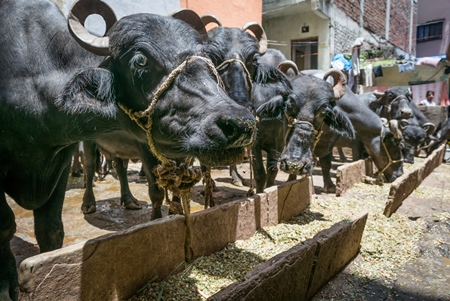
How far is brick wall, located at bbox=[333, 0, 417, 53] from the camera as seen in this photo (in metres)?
14.7

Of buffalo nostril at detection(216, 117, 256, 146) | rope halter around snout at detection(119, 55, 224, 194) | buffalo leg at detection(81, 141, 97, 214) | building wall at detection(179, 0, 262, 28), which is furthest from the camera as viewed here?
building wall at detection(179, 0, 262, 28)

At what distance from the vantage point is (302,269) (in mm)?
2215

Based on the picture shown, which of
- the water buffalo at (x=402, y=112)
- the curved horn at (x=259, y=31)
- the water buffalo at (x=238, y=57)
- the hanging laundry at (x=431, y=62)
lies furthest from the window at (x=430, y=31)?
the water buffalo at (x=238, y=57)

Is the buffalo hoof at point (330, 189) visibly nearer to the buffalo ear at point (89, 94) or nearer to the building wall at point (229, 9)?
the buffalo ear at point (89, 94)

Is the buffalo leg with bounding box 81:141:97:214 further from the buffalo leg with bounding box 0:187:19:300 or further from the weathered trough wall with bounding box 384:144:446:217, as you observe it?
the weathered trough wall with bounding box 384:144:446:217

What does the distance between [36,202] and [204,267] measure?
4.23 ft

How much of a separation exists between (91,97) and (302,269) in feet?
5.62

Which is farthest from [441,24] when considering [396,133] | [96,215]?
[96,215]

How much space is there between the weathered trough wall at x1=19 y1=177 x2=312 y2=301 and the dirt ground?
35.7 inches

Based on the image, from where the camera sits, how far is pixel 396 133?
591cm

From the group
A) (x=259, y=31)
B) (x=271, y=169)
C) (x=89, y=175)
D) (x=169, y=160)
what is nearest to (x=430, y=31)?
(x=259, y=31)

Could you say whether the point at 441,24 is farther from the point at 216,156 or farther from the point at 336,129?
the point at 216,156

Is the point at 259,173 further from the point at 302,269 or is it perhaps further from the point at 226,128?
the point at 226,128

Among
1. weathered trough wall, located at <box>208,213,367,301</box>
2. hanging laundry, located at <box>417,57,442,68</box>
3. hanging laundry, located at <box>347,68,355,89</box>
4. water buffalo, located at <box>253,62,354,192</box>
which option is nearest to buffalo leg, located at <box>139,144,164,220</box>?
water buffalo, located at <box>253,62,354,192</box>
